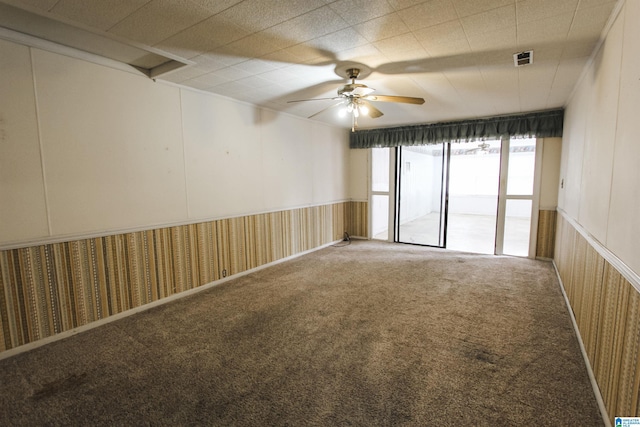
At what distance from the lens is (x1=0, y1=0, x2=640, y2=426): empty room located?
185cm

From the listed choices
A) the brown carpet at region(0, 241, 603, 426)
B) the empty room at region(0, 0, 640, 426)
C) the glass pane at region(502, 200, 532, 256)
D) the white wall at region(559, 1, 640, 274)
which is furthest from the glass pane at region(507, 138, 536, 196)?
the white wall at region(559, 1, 640, 274)

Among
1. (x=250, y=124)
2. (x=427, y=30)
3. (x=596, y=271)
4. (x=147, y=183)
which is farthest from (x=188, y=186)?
(x=596, y=271)

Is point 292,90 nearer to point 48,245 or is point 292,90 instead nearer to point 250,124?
point 250,124

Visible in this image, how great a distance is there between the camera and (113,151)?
2.94 metres

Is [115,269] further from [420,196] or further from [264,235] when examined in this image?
[420,196]

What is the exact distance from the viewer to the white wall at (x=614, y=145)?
1546 millimetres

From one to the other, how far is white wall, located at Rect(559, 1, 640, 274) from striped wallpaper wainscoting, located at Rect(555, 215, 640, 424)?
0.17 meters

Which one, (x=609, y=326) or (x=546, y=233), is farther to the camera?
(x=546, y=233)

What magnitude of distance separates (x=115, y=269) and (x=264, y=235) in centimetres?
205

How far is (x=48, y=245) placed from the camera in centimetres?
256

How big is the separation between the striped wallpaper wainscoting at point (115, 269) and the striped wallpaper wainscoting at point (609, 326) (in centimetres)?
372

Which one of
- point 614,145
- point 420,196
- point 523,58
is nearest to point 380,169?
point 420,196

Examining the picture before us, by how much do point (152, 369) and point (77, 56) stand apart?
105 inches

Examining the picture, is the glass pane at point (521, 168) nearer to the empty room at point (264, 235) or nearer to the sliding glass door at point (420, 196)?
the sliding glass door at point (420, 196)
